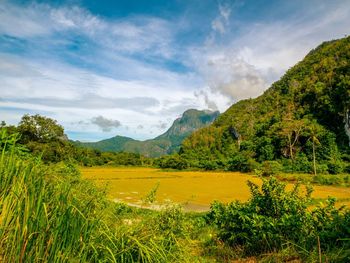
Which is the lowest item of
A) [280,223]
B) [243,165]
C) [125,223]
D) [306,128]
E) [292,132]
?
[243,165]

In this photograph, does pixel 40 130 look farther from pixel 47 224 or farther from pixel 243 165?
pixel 243 165

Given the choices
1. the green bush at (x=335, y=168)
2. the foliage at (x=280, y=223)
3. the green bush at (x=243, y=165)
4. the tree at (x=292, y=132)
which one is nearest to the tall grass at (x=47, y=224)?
the foliage at (x=280, y=223)

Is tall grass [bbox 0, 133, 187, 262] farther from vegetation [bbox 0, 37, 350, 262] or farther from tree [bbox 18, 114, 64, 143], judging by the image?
tree [bbox 18, 114, 64, 143]

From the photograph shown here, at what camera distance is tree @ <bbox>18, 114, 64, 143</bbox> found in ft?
39.5

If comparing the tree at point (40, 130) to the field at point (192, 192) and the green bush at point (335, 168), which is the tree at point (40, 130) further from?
the green bush at point (335, 168)

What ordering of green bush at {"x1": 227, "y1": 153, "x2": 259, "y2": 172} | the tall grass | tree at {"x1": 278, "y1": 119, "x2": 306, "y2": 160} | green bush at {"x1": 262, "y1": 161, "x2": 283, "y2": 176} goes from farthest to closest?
1. tree at {"x1": 278, "y1": 119, "x2": 306, "y2": 160}
2. green bush at {"x1": 227, "y1": 153, "x2": 259, "y2": 172}
3. green bush at {"x1": 262, "y1": 161, "x2": 283, "y2": 176}
4. the tall grass

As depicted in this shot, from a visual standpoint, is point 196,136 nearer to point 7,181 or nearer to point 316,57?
point 316,57

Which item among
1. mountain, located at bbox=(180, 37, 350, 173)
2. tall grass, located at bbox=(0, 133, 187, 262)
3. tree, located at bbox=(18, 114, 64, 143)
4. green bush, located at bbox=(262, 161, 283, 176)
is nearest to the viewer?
tall grass, located at bbox=(0, 133, 187, 262)

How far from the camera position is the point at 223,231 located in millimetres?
5145

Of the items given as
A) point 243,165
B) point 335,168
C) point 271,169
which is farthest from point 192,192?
point 243,165

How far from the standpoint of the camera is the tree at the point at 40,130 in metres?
12.0


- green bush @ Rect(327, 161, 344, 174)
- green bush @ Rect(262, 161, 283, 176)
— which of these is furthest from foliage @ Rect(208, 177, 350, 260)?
green bush @ Rect(327, 161, 344, 174)

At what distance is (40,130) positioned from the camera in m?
12.6

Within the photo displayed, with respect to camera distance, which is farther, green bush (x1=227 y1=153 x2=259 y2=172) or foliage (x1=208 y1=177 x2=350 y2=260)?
green bush (x1=227 y1=153 x2=259 y2=172)
